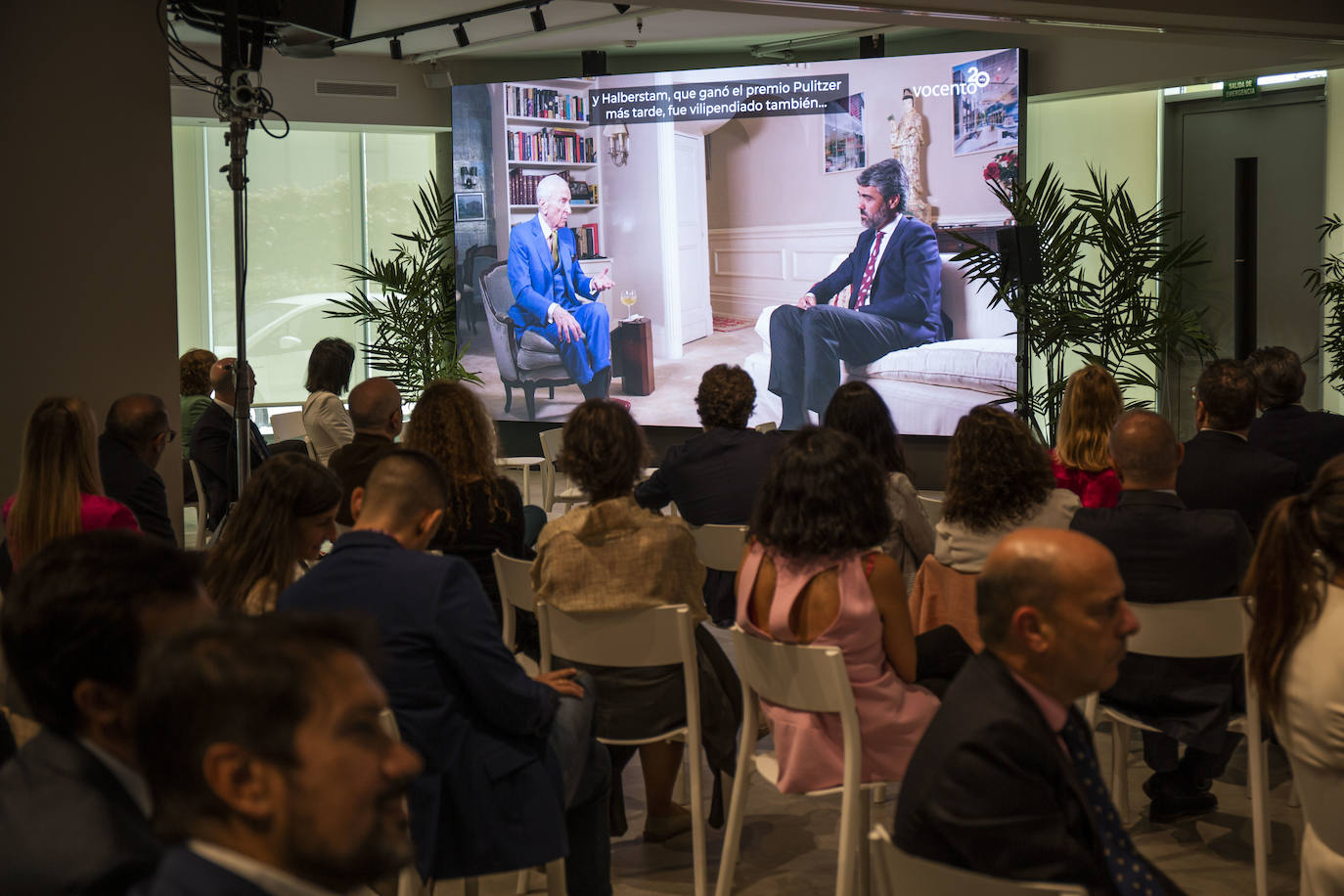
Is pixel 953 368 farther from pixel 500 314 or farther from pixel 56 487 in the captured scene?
pixel 56 487

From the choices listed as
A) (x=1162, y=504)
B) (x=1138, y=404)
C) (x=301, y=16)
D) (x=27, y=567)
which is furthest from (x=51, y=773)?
(x=1138, y=404)

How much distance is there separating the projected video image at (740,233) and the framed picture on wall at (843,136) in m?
0.02

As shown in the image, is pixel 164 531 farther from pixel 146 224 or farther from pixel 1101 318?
pixel 1101 318

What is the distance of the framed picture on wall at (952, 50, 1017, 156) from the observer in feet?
29.8

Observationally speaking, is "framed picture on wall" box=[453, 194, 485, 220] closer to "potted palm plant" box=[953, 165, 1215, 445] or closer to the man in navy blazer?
the man in navy blazer

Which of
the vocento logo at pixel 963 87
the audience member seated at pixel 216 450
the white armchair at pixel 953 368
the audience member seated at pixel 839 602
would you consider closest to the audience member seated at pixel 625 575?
the audience member seated at pixel 839 602

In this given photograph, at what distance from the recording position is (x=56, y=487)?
3314 millimetres

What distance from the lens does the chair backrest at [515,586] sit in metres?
3.64

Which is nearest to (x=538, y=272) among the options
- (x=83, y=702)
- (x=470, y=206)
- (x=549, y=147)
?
(x=470, y=206)

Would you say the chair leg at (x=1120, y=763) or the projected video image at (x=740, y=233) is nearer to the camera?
the chair leg at (x=1120, y=763)

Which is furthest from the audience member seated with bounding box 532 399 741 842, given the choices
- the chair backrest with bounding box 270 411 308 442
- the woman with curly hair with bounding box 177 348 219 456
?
the chair backrest with bounding box 270 411 308 442

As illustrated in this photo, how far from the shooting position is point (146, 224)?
4965mm

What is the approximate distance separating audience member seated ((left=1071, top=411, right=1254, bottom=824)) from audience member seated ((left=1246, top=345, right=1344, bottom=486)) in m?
1.56

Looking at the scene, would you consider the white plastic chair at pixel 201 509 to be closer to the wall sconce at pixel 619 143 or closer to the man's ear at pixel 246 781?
the wall sconce at pixel 619 143
